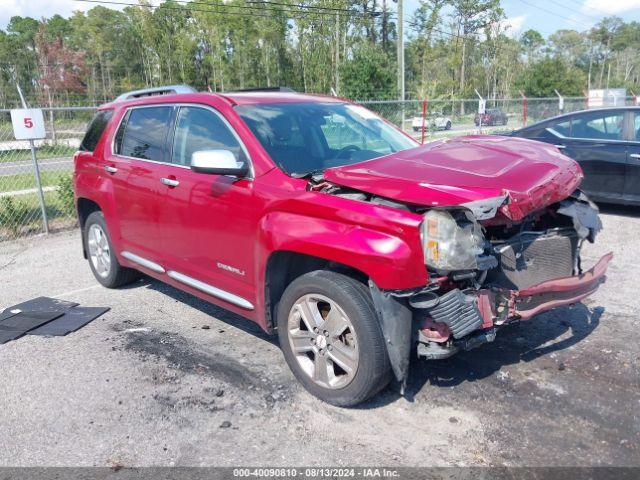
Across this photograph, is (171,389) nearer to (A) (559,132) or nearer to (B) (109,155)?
(B) (109,155)

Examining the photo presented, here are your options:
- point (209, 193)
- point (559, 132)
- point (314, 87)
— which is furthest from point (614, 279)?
point (314, 87)

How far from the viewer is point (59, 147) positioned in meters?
11.0

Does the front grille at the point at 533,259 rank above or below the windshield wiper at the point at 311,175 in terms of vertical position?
below

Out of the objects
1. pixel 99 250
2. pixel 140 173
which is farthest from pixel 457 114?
pixel 140 173

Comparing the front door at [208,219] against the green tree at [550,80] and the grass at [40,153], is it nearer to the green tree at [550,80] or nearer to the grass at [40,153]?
the grass at [40,153]

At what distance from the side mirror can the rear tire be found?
7.67ft

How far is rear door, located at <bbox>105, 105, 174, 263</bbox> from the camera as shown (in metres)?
4.70

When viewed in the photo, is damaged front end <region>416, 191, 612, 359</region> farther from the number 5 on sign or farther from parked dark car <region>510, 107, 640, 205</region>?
the number 5 on sign

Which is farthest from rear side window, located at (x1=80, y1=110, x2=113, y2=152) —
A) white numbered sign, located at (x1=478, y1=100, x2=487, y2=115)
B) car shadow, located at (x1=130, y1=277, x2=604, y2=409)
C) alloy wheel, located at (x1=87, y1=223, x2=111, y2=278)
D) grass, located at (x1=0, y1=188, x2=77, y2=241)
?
white numbered sign, located at (x1=478, y1=100, x2=487, y2=115)

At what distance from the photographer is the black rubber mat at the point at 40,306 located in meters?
5.36

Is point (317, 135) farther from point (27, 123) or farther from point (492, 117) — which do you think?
point (492, 117)

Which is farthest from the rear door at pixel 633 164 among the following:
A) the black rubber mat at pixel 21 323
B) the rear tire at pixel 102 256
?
the black rubber mat at pixel 21 323

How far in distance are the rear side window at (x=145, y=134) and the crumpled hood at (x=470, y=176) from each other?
1.93 m

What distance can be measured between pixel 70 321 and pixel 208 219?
1965mm
